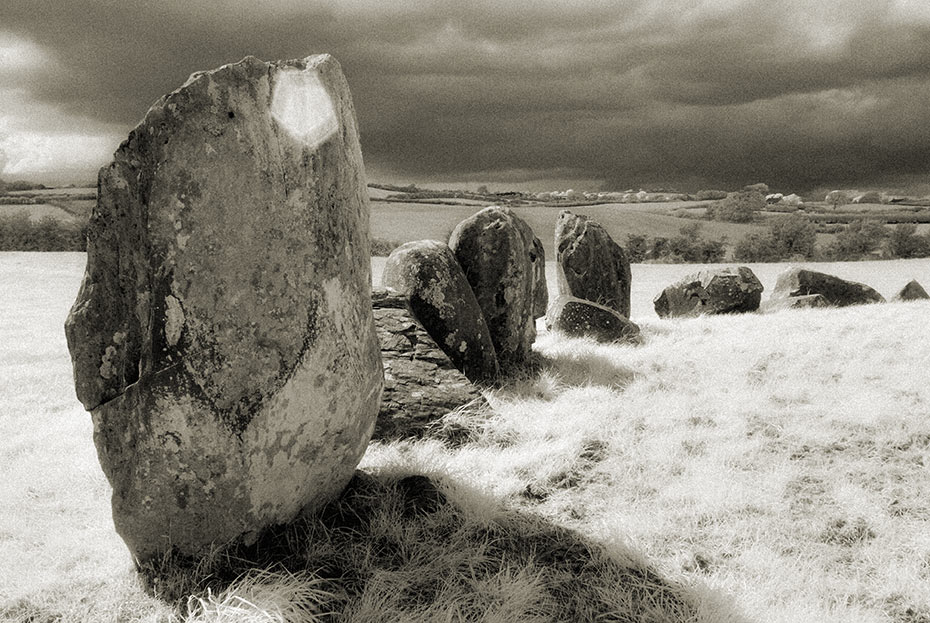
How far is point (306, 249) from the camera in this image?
4.07 metres

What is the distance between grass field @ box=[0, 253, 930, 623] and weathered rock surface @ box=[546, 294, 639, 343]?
8.14 feet

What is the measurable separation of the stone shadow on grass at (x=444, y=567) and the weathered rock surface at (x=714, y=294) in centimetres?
1289

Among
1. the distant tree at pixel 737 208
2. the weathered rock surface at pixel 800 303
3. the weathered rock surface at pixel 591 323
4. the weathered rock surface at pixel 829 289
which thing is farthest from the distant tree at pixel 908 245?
the weathered rock surface at pixel 591 323

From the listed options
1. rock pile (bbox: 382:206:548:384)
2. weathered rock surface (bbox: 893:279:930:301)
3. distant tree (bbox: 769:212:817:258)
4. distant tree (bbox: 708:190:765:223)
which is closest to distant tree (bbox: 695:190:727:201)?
distant tree (bbox: 708:190:765:223)

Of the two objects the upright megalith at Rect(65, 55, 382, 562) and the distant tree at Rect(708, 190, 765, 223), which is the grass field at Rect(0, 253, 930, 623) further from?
the distant tree at Rect(708, 190, 765, 223)

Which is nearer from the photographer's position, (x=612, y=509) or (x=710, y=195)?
(x=612, y=509)

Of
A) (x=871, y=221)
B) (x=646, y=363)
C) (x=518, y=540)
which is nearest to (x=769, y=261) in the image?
(x=871, y=221)

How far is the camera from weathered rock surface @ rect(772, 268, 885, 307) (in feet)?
56.2

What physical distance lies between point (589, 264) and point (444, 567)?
10.4 meters

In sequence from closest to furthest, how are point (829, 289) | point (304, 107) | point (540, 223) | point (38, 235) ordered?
point (304, 107) → point (829, 289) → point (38, 235) → point (540, 223)

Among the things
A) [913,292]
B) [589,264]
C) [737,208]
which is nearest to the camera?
[589,264]

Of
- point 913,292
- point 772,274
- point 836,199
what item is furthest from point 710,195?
point 913,292

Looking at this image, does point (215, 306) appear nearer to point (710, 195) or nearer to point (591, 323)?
point (591, 323)

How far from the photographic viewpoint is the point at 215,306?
12.5 ft
